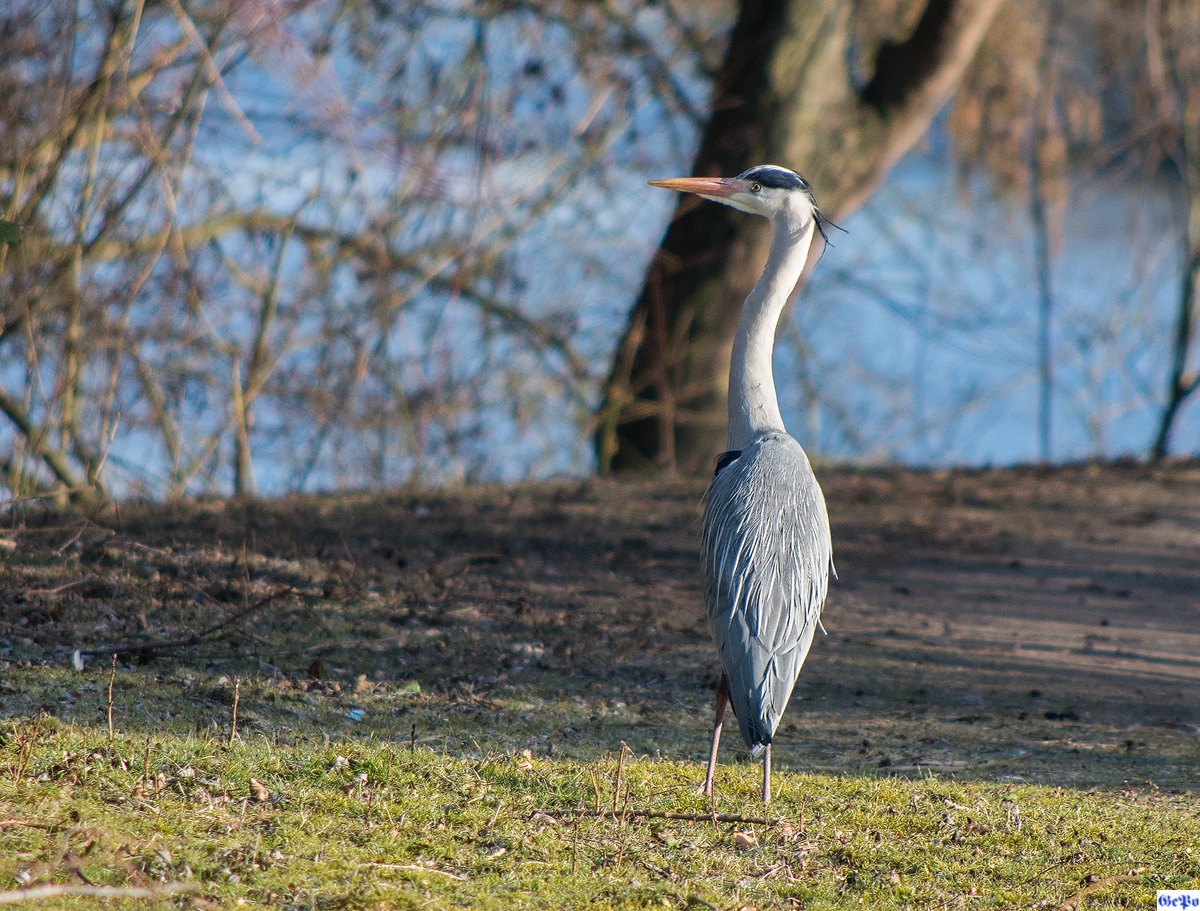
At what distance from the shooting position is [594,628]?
5680mm

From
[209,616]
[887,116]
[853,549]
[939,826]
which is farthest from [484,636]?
[887,116]

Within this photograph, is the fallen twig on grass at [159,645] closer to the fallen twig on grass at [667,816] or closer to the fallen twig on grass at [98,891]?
the fallen twig on grass at [98,891]

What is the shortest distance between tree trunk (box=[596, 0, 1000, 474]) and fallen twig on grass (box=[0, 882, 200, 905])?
7.17 metres

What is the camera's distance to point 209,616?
4992 millimetres

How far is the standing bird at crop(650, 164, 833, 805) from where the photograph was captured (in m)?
3.70

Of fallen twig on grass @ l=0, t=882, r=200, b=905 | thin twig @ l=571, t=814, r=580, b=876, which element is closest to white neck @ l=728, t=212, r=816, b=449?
thin twig @ l=571, t=814, r=580, b=876

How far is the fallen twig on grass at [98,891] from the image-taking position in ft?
8.00

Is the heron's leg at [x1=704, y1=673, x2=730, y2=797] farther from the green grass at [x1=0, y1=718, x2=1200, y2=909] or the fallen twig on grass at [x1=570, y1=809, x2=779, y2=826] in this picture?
the fallen twig on grass at [x1=570, y1=809, x2=779, y2=826]

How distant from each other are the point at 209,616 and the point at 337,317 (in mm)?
4461

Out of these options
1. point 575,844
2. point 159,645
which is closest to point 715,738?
point 575,844

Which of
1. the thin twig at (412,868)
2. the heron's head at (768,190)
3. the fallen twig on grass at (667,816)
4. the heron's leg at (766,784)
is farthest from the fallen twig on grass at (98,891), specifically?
the heron's head at (768,190)

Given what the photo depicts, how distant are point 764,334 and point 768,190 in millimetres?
592

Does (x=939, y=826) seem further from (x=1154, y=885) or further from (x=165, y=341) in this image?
(x=165, y=341)

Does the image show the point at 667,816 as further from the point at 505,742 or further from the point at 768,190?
the point at 768,190
